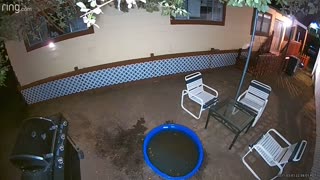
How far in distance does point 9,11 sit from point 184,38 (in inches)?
224

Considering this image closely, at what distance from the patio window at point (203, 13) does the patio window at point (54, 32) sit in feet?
9.95

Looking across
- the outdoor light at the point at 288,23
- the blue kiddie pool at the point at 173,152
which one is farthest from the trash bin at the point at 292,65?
the blue kiddie pool at the point at 173,152

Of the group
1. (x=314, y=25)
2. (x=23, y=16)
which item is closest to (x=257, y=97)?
(x=23, y=16)

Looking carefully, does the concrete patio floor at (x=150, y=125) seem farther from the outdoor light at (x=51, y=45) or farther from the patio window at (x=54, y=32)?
the patio window at (x=54, y=32)

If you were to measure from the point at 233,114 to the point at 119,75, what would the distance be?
4009mm

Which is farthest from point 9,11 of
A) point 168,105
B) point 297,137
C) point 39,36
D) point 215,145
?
point 297,137

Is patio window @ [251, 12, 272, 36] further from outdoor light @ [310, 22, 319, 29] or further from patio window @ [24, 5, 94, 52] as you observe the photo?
patio window @ [24, 5, 94, 52]

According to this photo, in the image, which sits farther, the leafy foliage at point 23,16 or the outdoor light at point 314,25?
the outdoor light at point 314,25

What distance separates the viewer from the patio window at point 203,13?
8555mm

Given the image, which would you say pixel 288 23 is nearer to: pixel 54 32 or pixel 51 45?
pixel 54 32

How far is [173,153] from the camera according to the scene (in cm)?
A: 604

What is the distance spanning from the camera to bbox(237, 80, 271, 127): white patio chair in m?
7.26

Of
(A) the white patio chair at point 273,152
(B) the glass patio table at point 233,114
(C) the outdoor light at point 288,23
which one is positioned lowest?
(A) the white patio chair at point 273,152

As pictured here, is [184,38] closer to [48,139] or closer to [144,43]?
[144,43]
